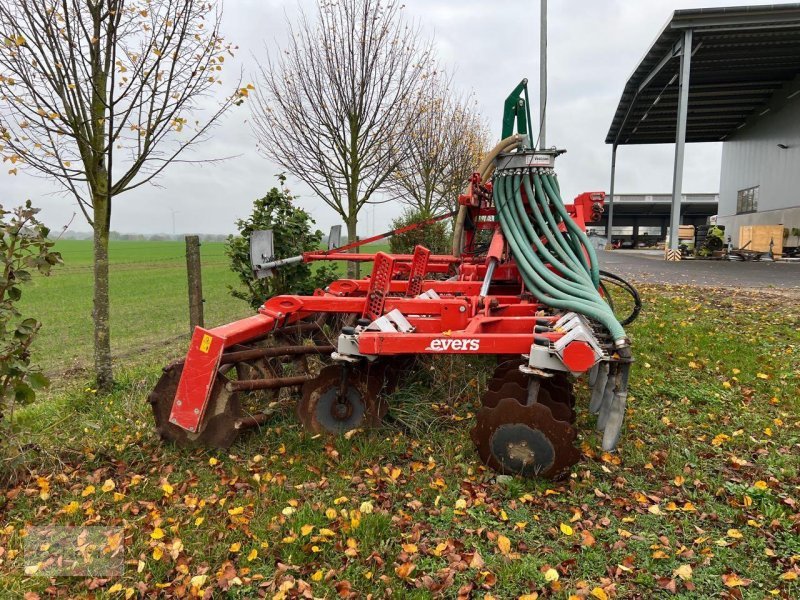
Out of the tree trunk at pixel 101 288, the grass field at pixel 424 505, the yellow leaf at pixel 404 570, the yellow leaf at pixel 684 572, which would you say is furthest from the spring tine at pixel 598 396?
the tree trunk at pixel 101 288

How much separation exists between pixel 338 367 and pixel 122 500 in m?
1.65

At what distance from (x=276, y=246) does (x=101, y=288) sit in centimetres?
211

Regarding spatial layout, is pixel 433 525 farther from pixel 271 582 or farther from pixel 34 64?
pixel 34 64

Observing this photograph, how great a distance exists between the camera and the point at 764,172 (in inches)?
1000

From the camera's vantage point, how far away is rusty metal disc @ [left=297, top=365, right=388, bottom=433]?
397 centimetres

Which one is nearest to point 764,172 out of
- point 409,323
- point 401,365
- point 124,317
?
point 401,365

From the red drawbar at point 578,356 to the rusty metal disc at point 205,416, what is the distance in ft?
7.71

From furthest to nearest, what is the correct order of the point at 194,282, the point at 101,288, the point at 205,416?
the point at 194,282
the point at 101,288
the point at 205,416

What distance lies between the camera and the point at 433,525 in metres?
2.95

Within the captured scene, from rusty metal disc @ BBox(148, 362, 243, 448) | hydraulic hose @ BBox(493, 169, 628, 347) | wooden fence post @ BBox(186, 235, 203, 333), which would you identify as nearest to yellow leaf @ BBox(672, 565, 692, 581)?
hydraulic hose @ BBox(493, 169, 628, 347)

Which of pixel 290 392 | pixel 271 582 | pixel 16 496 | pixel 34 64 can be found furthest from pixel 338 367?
pixel 34 64

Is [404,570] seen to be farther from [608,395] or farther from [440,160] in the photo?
[440,160]

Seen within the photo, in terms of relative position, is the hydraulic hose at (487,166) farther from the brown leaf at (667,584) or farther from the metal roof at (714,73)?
the metal roof at (714,73)

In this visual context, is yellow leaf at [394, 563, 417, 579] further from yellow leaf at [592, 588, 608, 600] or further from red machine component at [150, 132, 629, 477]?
red machine component at [150, 132, 629, 477]
